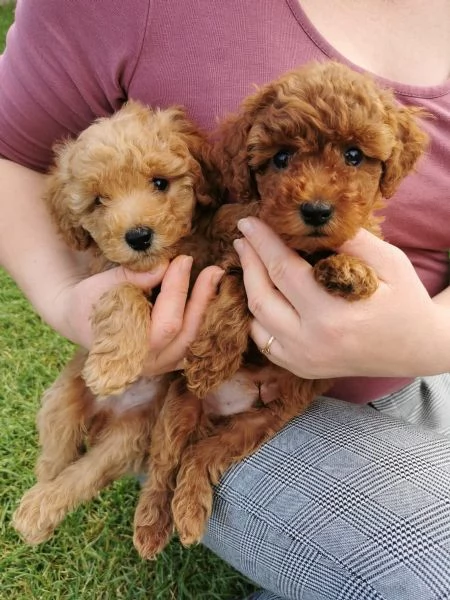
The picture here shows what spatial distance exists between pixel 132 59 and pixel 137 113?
0.22 metres

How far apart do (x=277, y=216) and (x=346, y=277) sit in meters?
0.32

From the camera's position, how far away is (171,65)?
2.50m

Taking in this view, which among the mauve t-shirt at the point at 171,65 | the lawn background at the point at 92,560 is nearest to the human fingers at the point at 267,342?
the mauve t-shirt at the point at 171,65

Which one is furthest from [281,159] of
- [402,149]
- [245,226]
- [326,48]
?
[326,48]

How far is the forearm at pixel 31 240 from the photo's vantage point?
281cm

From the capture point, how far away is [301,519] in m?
2.25

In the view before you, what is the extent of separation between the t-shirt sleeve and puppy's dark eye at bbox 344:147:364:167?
98 centimetres

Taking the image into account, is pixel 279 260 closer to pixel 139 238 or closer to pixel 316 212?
pixel 316 212

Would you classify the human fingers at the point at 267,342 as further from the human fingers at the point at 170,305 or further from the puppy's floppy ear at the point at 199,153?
the puppy's floppy ear at the point at 199,153

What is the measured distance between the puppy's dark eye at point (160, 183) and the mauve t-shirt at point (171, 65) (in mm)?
354

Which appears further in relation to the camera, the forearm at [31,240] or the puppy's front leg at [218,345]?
the forearm at [31,240]

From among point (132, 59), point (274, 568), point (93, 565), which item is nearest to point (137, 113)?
point (132, 59)

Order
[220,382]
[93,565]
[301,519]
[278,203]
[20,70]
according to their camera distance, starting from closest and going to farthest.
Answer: [278,203] → [301,519] → [220,382] → [20,70] → [93,565]

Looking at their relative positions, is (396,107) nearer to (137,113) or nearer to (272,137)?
(272,137)
